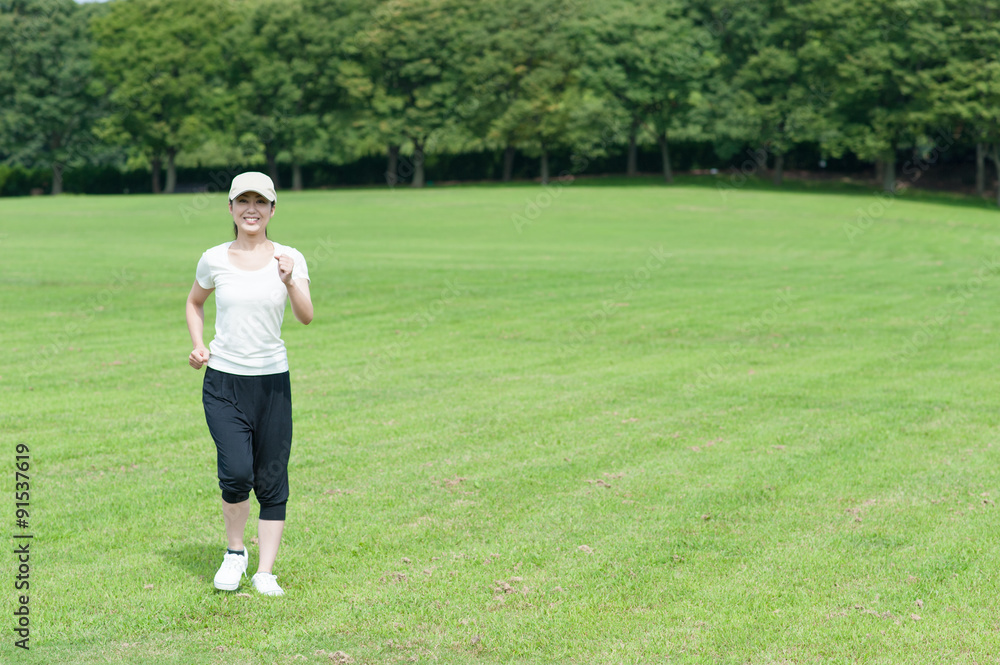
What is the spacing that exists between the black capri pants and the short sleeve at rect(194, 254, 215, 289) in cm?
53

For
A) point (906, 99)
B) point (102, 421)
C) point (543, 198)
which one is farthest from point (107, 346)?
point (906, 99)

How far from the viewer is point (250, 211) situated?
238 inches

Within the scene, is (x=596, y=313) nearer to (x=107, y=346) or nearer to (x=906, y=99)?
(x=107, y=346)

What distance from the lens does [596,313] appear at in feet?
66.8

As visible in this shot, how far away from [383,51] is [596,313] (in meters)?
67.5

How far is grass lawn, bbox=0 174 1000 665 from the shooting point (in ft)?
19.2

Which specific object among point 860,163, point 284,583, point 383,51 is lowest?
point 284,583

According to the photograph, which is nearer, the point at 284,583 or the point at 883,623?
the point at 883,623

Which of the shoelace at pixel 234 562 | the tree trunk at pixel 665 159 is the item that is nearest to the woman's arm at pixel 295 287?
the shoelace at pixel 234 562

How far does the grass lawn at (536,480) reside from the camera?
5.86 meters

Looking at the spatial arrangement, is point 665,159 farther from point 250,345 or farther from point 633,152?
point 250,345

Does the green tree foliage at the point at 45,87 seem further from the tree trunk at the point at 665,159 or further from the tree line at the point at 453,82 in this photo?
the tree trunk at the point at 665,159

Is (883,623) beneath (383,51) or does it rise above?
beneath

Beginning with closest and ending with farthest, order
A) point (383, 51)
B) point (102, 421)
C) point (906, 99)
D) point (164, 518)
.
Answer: point (164, 518)
point (102, 421)
point (906, 99)
point (383, 51)
